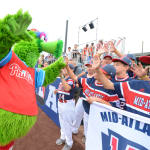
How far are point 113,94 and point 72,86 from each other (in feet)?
3.18

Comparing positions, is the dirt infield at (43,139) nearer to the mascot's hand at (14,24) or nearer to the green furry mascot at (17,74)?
the green furry mascot at (17,74)

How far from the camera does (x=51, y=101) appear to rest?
375 centimetres

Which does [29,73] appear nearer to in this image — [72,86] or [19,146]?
[72,86]

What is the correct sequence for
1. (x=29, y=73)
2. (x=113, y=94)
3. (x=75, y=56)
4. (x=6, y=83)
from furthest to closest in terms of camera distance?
(x=75, y=56) → (x=113, y=94) → (x=29, y=73) → (x=6, y=83)

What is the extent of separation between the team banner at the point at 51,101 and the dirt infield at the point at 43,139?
24 cm

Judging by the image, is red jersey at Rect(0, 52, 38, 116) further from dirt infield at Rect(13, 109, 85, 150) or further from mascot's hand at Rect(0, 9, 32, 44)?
dirt infield at Rect(13, 109, 85, 150)

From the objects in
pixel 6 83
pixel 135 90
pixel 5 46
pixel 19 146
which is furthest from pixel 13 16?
pixel 19 146

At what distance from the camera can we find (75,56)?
766 centimetres

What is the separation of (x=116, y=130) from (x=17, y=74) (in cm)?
102

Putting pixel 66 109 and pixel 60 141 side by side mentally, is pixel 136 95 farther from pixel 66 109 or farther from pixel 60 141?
pixel 60 141

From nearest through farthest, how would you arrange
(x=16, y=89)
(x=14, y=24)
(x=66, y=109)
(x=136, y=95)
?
(x=14, y=24), (x=16, y=89), (x=136, y=95), (x=66, y=109)

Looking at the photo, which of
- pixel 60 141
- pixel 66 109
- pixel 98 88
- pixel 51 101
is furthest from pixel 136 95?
pixel 51 101

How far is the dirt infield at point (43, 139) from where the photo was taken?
2.56m

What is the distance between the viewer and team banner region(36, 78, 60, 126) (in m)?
3.49
